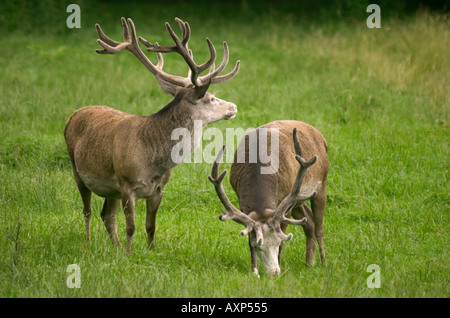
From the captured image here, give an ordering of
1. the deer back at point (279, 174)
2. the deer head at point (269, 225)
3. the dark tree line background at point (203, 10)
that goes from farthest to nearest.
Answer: the dark tree line background at point (203, 10) → the deer back at point (279, 174) → the deer head at point (269, 225)

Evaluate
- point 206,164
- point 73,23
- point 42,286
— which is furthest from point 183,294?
point 73,23

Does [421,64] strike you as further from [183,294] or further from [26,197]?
[183,294]

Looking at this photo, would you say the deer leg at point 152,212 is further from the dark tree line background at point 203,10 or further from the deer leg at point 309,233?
the dark tree line background at point 203,10

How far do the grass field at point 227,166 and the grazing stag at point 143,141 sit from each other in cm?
44

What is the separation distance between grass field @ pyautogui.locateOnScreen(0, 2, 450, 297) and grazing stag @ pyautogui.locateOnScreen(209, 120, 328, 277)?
29 cm

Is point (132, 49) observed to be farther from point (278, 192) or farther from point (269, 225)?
point (269, 225)

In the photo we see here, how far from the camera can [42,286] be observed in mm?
5840

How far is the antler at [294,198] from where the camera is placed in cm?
615

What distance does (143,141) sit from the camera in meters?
7.23

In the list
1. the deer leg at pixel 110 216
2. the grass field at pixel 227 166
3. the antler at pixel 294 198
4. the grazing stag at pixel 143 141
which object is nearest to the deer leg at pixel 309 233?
the grass field at pixel 227 166

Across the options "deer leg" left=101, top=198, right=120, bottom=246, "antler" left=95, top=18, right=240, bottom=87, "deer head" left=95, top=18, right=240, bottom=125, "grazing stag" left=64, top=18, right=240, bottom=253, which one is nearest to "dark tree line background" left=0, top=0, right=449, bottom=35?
"antler" left=95, top=18, right=240, bottom=87

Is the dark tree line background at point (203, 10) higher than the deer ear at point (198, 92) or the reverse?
higher
